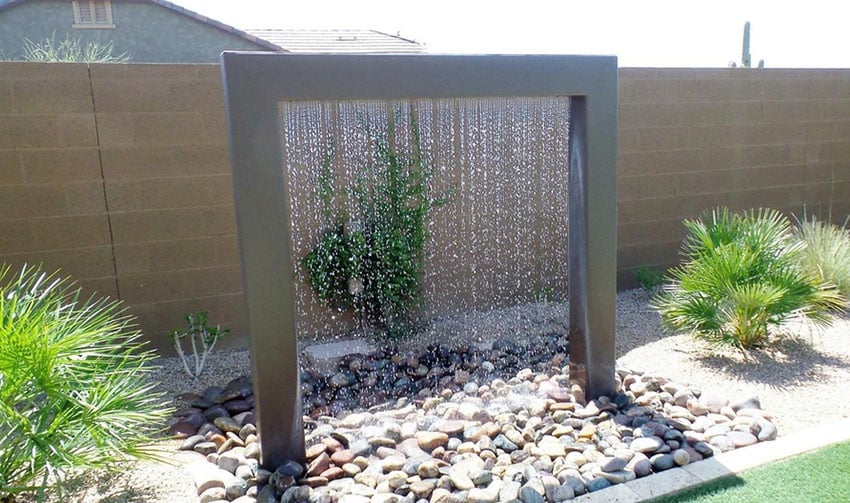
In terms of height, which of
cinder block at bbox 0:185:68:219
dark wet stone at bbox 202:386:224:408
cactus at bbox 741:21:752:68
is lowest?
dark wet stone at bbox 202:386:224:408

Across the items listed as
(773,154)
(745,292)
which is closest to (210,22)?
(773,154)

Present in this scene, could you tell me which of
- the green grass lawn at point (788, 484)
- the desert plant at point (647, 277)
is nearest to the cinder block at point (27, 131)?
the green grass lawn at point (788, 484)

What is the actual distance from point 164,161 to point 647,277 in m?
4.47

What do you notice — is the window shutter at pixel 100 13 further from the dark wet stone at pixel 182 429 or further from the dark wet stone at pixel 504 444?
the dark wet stone at pixel 504 444

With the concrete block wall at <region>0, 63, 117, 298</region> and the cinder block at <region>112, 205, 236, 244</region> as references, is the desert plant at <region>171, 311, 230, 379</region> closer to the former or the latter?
the cinder block at <region>112, 205, 236, 244</region>

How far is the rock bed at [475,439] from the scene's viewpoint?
3.31 metres

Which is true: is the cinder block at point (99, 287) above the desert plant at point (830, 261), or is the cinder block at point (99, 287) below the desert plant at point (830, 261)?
above

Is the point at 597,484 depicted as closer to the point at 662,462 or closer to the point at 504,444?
the point at 662,462

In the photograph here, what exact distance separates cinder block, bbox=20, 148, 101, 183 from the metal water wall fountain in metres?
2.09

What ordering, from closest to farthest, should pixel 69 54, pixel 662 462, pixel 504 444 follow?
pixel 662 462 → pixel 504 444 → pixel 69 54

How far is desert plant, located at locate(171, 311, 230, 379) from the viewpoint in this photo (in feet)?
16.3

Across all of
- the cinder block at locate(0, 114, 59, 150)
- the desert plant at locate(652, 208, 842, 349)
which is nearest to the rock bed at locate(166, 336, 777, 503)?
the desert plant at locate(652, 208, 842, 349)

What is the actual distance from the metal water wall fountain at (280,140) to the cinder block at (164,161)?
6.17 ft

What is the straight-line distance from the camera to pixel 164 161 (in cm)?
516
